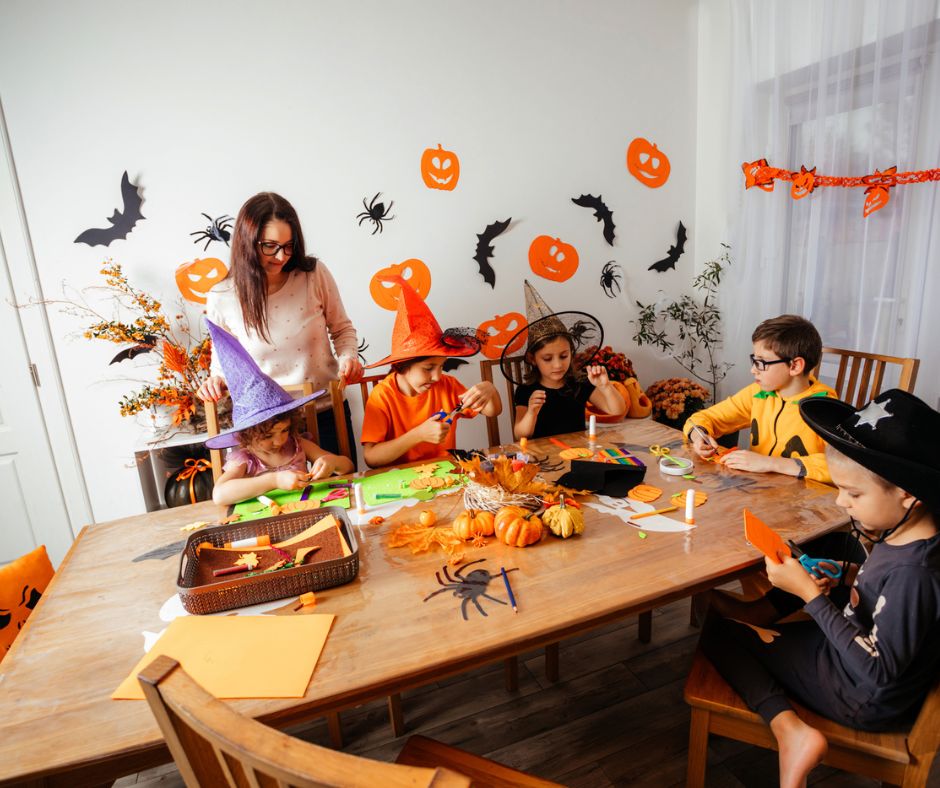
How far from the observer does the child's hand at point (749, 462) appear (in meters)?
1.61

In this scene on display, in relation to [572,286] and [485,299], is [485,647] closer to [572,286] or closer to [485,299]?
[485,299]

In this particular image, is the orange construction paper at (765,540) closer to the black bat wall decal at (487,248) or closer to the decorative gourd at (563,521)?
the decorative gourd at (563,521)

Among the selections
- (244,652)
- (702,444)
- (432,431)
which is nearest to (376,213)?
(432,431)

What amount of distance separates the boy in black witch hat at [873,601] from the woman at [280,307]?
60.9 inches

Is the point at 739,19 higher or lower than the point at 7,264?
higher

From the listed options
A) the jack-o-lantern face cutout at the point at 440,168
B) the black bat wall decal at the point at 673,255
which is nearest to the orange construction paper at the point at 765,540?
the jack-o-lantern face cutout at the point at 440,168

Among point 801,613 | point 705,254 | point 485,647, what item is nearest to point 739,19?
point 705,254

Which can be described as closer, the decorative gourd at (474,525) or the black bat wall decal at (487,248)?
the decorative gourd at (474,525)

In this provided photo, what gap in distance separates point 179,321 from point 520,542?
226 centimetres

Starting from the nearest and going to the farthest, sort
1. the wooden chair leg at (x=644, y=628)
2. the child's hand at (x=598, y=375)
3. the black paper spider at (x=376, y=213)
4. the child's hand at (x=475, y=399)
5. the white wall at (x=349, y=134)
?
the child's hand at (x=475, y=399)
the wooden chair leg at (x=644, y=628)
the child's hand at (x=598, y=375)
the white wall at (x=349, y=134)
the black paper spider at (x=376, y=213)

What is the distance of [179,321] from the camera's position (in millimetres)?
2738

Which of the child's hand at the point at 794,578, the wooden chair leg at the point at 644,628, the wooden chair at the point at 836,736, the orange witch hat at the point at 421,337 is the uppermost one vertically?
the orange witch hat at the point at 421,337

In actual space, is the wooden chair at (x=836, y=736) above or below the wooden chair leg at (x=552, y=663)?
above

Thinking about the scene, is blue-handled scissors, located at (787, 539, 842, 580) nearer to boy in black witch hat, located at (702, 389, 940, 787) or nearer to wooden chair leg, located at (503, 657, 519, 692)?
boy in black witch hat, located at (702, 389, 940, 787)
